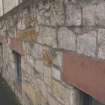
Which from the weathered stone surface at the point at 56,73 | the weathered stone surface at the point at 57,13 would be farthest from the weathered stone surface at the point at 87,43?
the weathered stone surface at the point at 56,73

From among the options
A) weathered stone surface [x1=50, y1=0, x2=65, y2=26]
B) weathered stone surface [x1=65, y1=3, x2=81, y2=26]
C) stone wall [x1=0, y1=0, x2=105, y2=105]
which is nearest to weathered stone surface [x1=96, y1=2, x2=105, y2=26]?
stone wall [x1=0, y1=0, x2=105, y2=105]

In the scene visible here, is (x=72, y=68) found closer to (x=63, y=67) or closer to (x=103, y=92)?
(x=63, y=67)

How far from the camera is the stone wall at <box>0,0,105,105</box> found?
2505 mm

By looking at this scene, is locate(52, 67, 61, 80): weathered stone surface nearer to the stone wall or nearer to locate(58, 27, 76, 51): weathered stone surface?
the stone wall

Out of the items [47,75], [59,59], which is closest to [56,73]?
[59,59]

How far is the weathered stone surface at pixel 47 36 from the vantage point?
3.46m

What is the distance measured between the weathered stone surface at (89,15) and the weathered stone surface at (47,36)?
86cm

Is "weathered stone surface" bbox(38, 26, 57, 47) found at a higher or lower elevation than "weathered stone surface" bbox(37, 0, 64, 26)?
lower

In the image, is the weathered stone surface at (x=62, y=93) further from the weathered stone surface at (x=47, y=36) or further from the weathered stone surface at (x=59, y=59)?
the weathered stone surface at (x=47, y=36)

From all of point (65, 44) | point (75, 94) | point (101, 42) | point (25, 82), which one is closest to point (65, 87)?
point (75, 94)

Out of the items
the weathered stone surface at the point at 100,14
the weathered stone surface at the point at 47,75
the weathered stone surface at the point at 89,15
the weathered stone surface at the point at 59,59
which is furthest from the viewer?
the weathered stone surface at the point at 47,75

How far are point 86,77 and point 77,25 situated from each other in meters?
0.54

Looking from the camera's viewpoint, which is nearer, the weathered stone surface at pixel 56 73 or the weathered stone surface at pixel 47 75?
the weathered stone surface at pixel 56 73

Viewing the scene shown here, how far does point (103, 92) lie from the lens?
2.40m
